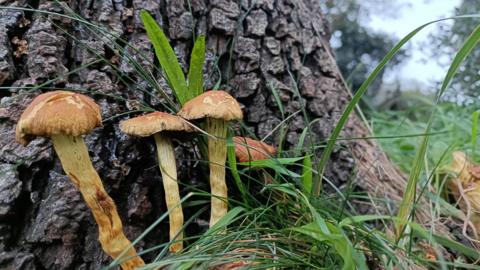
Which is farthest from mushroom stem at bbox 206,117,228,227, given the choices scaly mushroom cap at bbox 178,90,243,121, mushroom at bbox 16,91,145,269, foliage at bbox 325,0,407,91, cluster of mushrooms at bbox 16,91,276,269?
foliage at bbox 325,0,407,91

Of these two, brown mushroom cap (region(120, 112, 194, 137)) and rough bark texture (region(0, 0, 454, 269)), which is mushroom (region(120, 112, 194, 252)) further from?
rough bark texture (region(0, 0, 454, 269))

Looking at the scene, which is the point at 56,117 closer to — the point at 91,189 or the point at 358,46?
the point at 91,189

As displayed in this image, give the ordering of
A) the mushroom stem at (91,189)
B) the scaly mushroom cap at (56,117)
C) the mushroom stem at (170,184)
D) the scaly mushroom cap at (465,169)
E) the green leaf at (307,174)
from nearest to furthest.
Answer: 1. the scaly mushroom cap at (56,117)
2. the mushroom stem at (91,189)
3. the mushroom stem at (170,184)
4. the green leaf at (307,174)
5. the scaly mushroom cap at (465,169)

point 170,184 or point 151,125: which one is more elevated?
point 151,125

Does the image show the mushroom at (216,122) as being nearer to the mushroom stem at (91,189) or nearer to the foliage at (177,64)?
the foliage at (177,64)

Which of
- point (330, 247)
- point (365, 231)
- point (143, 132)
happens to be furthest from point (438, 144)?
point (143, 132)

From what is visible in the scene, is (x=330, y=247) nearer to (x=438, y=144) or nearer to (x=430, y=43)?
(x=438, y=144)

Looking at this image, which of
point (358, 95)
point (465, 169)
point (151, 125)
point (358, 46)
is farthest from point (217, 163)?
point (358, 46)

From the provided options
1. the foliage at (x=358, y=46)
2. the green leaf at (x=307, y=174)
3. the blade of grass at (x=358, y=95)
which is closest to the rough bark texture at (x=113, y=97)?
the green leaf at (x=307, y=174)
